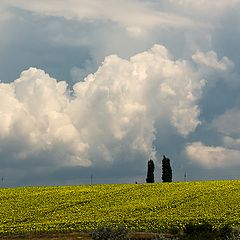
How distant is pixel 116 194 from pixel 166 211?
65.2ft

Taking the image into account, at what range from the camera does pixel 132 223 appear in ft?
256

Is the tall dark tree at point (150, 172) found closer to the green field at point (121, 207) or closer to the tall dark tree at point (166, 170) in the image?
the tall dark tree at point (166, 170)

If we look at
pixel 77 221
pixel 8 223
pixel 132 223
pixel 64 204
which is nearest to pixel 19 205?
pixel 64 204

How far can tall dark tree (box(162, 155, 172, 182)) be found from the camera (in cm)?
13325

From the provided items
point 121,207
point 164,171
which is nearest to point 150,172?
point 164,171

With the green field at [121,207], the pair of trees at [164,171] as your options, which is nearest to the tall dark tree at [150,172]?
the pair of trees at [164,171]

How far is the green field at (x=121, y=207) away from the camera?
256 feet

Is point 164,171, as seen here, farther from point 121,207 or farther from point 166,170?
point 121,207

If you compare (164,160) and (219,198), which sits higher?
(164,160)

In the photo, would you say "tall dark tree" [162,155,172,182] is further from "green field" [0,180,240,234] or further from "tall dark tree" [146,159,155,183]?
"green field" [0,180,240,234]

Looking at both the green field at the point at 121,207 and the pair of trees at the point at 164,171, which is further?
→ the pair of trees at the point at 164,171

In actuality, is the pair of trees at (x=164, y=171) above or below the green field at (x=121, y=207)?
above

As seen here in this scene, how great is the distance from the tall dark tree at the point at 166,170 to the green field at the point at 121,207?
730 inches

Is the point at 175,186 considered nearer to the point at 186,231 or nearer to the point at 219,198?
the point at 219,198
